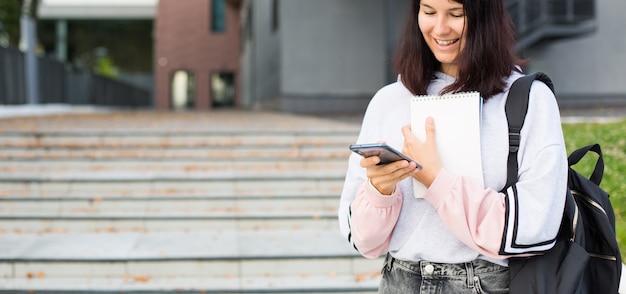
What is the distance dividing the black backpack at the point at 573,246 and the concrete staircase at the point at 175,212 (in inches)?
135

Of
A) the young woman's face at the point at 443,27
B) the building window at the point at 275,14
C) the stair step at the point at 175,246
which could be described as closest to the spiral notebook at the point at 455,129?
the young woman's face at the point at 443,27

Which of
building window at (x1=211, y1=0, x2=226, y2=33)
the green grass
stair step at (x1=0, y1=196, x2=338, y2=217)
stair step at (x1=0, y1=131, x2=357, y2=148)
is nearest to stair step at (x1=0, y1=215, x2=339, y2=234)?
stair step at (x1=0, y1=196, x2=338, y2=217)

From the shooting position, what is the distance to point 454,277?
1.46 m

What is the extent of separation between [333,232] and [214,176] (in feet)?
5.63

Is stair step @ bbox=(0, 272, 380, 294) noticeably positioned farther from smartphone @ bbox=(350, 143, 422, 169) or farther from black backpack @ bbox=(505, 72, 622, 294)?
smartphone @ bbox=(350, 143, 422, 169)

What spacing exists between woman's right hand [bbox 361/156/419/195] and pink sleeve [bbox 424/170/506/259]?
75 mm

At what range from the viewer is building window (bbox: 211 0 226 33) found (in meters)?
40.3

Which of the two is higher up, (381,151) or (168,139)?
(381,151)

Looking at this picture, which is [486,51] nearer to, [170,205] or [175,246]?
[175,246]

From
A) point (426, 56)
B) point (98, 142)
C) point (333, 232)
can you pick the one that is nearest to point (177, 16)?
point (98, 142)

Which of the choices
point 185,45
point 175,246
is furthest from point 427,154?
point 185,45

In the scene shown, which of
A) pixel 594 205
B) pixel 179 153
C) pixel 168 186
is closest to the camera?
pixel 594 205

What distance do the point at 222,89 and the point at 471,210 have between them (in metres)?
41.1

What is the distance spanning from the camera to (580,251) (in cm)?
139
